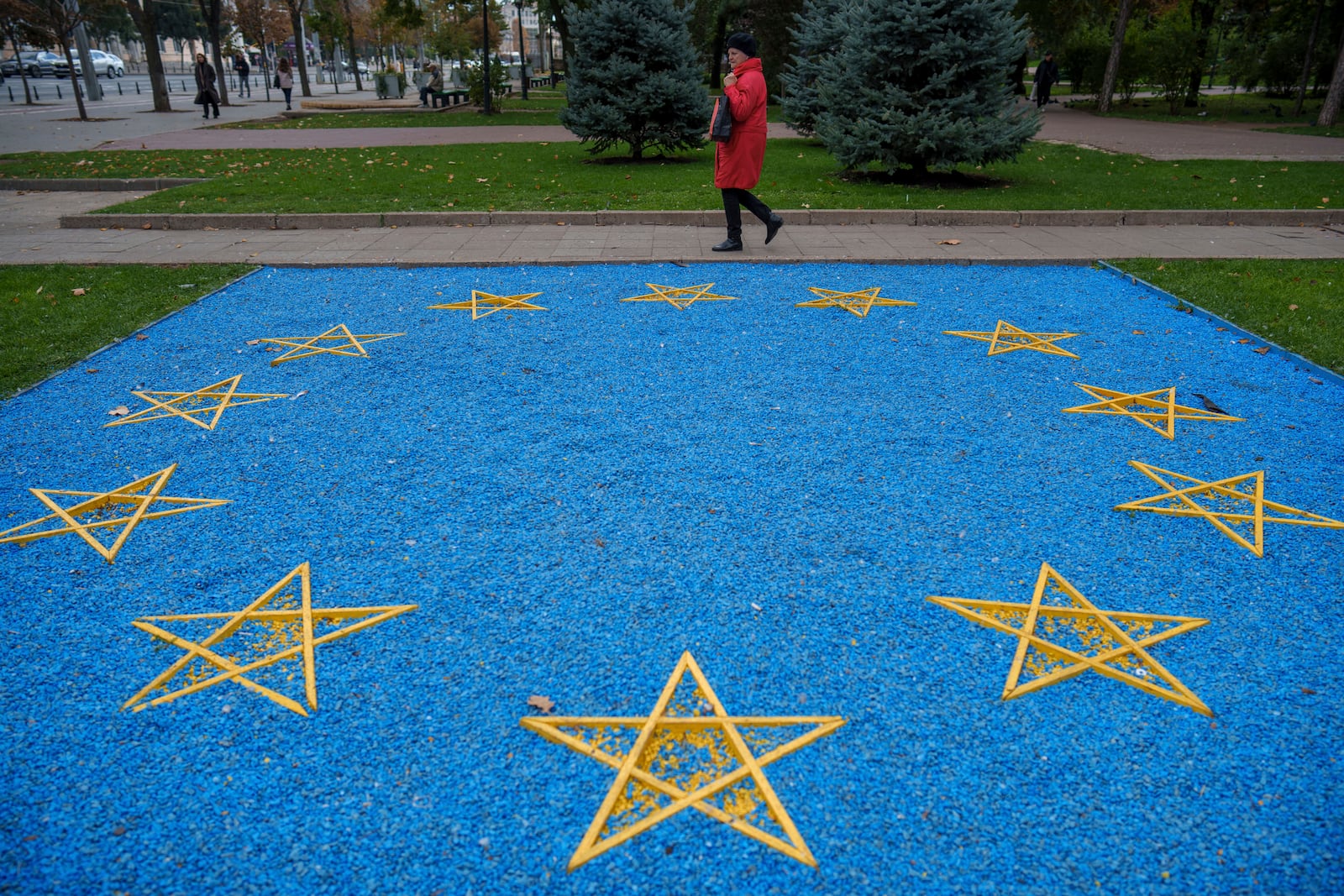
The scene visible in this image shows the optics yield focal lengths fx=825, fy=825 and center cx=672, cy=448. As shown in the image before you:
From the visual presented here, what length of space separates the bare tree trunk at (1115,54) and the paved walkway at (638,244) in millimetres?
Answer: 20842

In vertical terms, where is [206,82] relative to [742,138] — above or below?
above

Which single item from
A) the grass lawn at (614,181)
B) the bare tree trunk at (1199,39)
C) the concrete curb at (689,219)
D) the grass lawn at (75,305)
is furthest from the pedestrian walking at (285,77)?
the bare tree trunk at (1199,39)

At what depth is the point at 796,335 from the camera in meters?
6.82

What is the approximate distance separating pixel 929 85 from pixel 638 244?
5.25 metres

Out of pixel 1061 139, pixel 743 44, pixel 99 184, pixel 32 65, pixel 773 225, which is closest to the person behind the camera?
pixel 743 44

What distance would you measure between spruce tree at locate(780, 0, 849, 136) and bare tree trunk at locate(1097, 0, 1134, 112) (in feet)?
47.5

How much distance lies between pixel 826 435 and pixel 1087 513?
1.50m

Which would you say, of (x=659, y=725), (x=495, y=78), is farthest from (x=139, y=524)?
(x=495, y=78)

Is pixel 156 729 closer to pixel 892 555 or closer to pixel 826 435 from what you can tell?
pixel 892 555

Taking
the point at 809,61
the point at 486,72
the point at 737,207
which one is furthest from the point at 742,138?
the point at 486,72

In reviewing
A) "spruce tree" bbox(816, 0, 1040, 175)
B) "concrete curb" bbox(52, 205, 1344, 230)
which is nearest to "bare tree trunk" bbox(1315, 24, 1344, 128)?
"concrete curb" bbox(52, 205, 1344, 230)

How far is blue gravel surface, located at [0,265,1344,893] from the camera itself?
2344 mm

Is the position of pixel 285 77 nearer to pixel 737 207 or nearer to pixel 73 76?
pixel 73 76

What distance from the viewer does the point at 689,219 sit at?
11.0 meters
